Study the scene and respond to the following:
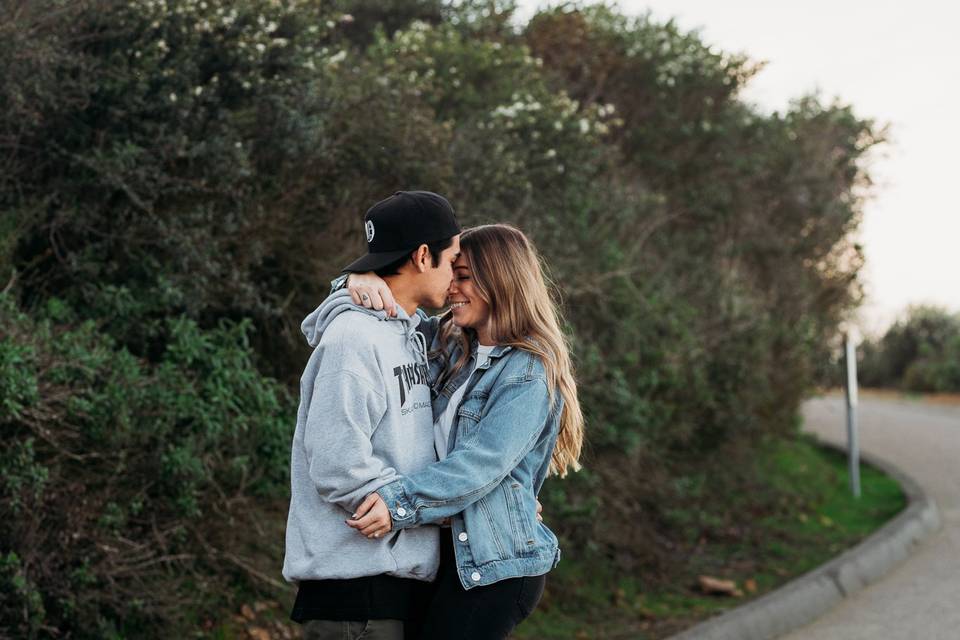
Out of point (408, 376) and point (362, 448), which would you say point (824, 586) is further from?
point (362, 448)

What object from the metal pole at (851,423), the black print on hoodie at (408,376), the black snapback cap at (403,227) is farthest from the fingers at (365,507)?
the metal pole at (851,423)

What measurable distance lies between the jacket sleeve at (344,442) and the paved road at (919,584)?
15.8 feet

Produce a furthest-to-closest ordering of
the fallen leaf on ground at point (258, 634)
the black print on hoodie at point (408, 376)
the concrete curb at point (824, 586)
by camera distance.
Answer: the concrete curb at point (824, 586), the fallen leaf on ground at point (258, 634), the black print on hoodie at point (408, 376)

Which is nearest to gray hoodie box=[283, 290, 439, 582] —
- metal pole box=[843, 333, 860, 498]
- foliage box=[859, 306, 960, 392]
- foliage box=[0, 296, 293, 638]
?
foliage box=[0, 296, 293, 638]

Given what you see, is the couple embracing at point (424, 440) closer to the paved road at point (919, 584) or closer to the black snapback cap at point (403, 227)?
the black snapback cap at point (403, 227)

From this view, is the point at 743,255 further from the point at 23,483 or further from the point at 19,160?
the point at 23,483

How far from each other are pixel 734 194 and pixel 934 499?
4.27 metres

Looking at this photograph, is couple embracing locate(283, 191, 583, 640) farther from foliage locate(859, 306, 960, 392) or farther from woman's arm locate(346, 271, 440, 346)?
foliage locate(859, 306, 960, 392)

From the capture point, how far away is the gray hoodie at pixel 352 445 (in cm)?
297

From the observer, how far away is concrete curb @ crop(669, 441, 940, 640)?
22.4 ft

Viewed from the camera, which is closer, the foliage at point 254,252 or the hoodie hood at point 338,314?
the hoodie hood at point 338,314

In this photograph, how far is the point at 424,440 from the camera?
10.6 ft

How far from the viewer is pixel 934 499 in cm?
1243

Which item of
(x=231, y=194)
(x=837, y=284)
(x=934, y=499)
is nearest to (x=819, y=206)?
(x=837, y=284)
